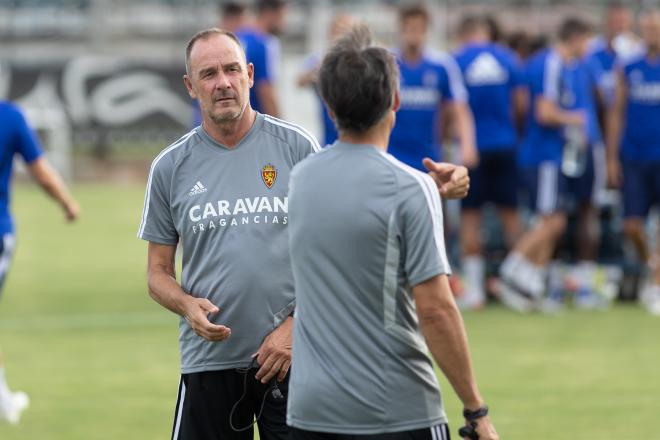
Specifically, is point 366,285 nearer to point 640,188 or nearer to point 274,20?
point 274,20

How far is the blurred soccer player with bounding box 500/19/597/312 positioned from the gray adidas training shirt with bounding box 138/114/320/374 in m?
7.98

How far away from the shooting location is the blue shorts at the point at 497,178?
13703mm

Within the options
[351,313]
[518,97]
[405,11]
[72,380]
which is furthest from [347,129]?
[518,97]

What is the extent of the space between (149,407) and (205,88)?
404 cm

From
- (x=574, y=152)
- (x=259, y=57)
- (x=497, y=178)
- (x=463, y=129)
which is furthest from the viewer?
(x=497, y=178)

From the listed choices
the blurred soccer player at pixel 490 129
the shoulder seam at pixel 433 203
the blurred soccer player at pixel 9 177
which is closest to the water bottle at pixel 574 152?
the blurred soccer player at pixel 490 129

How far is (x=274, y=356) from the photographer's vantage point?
16.7ft

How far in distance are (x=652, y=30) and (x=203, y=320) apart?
9035 millimetres

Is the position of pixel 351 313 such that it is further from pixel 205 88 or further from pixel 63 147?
pixel 63 147

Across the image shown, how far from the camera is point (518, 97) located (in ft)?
46.9

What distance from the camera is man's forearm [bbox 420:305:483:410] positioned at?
4.18 meters

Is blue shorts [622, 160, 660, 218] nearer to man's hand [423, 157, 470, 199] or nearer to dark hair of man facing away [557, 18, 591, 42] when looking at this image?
dark hair of man facing away [557, 18, 591, 42]

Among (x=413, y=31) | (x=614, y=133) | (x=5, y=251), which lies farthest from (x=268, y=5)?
(x=5, y=251)

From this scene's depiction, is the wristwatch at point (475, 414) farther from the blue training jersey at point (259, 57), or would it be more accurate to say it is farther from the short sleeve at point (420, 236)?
the blue training jersey at point (259, 57)
